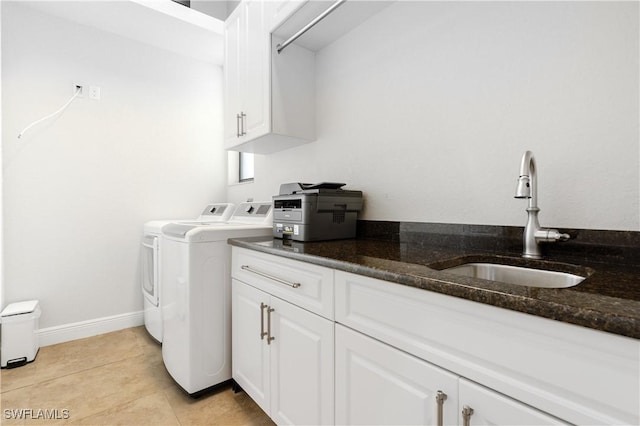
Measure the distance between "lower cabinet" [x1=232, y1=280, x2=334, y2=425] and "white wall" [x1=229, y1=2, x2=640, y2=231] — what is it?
0.76 m

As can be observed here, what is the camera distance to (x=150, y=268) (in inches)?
93.8

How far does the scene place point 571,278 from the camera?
0.91 m

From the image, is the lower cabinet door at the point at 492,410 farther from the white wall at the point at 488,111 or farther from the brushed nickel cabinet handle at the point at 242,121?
the brushed nickel cabinet handle at the point at 242,121

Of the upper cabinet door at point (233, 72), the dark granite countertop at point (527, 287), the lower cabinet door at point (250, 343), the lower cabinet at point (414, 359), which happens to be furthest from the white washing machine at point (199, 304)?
the upper cabinet door at point (233, 72)

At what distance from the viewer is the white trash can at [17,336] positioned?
6.33 feet

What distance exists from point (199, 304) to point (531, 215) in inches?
60.1

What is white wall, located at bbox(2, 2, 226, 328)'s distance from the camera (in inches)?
87.0

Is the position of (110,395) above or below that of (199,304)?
below

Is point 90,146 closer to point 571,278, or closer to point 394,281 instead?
point 394,281

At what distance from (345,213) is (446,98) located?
28.9 inches

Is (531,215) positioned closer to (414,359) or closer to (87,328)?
(414,359)

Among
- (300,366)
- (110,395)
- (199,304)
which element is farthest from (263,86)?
(110,395)

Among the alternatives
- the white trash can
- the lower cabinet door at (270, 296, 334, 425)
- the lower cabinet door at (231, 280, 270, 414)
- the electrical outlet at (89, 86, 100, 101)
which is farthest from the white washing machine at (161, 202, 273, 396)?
the electrical outlet at (89, 86, 100, 101)

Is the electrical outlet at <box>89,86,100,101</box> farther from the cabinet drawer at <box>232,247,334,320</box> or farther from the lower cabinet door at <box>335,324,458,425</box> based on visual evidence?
the lower cabinet door at <box>335,324,458,425</box>
